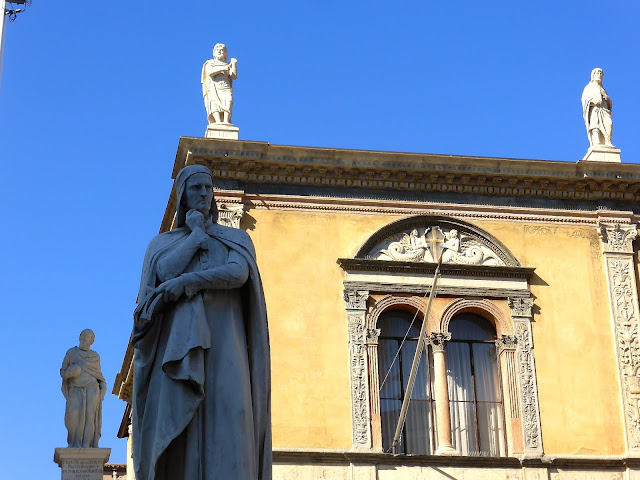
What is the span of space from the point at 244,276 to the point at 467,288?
16.7 meters

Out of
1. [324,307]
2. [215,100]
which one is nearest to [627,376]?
[324,307]

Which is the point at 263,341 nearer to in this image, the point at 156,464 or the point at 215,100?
the point at 156,464

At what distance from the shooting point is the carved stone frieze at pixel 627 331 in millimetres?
21844

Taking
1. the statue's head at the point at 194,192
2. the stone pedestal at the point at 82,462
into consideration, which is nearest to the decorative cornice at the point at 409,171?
the stone pedestal at the point at 82,462

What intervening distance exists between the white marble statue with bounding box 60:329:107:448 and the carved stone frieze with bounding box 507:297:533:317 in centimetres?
692

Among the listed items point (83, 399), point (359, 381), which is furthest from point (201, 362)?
point (359, 381)

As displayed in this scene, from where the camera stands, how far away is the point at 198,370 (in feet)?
18.0

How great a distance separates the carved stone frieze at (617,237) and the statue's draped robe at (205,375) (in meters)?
17.8

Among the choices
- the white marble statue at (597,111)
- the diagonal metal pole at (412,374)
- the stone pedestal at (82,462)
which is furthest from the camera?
the white marble statue at (597,111)

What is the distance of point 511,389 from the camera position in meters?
21.7

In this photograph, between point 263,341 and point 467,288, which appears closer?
point 263,341

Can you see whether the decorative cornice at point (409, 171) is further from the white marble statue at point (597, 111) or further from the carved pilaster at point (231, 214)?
the white marble statue at point (597, 111)

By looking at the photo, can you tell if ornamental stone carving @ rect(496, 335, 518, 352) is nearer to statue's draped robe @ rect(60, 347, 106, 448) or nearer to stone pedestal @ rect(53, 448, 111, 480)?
statue's draped robe @ rect(60, 347, 106, 448)

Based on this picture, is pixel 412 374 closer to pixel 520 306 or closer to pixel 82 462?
pixel 520 306
